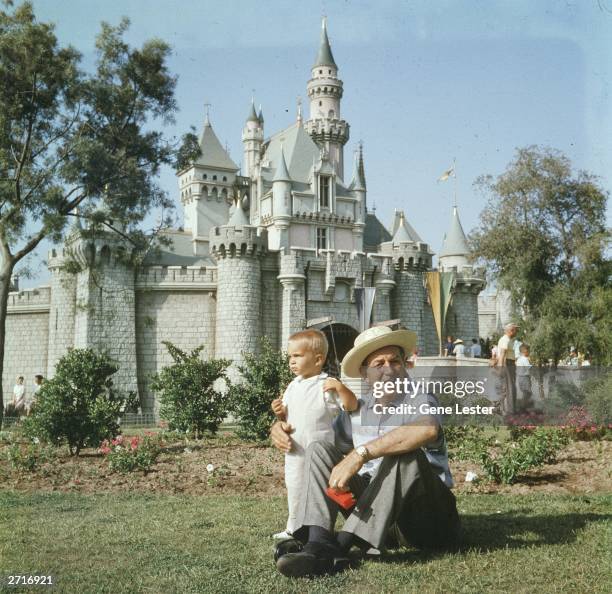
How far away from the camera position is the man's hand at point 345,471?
12.6 ft

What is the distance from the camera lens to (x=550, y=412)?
8.03 m

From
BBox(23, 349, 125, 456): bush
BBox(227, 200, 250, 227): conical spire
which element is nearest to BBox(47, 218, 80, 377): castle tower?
BBox(227, 200, 250, 227): conical spire

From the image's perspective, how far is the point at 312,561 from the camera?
12.4 ft

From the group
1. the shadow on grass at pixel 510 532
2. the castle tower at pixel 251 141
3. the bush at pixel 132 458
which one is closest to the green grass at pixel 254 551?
the shadow on grass at pixel 510 532

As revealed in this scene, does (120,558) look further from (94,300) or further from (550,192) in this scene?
(94,300)

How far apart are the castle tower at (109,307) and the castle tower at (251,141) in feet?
63.1

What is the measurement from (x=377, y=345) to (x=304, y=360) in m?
0.61

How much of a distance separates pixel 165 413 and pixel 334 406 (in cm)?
948

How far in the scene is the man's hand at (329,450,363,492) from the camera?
3.85m

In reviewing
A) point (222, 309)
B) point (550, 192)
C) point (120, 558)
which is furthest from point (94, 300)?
point (120, 558)

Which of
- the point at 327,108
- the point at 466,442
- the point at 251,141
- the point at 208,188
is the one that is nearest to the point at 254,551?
the point at 466,442

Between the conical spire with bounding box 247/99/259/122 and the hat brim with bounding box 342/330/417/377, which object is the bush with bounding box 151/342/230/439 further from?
the conical spire with bounding box 247/99/259/122

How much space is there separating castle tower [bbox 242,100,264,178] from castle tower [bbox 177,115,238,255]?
192 inches

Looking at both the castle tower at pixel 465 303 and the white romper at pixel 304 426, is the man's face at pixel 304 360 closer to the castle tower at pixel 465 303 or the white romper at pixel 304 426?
the white romper at pixel 304 426
